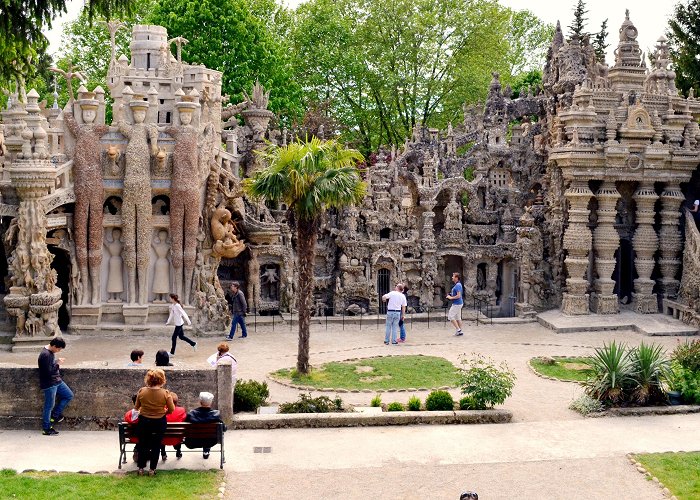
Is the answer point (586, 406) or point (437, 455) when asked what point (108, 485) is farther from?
point (586, 406)

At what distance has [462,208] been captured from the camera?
3369 cm

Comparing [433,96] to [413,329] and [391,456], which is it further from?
[391,456]

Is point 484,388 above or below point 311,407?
above

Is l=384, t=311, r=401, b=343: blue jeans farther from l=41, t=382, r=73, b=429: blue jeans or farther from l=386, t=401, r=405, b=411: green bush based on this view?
l=41, t=382, r=73, b=429: blue jeans

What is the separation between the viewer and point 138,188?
26062mm

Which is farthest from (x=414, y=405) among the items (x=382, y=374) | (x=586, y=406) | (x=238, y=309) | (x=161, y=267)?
(x=161, y=267)

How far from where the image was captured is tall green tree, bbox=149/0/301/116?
1623 inches

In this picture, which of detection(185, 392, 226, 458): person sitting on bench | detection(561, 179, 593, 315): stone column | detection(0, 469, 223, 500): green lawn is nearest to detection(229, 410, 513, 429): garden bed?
detection(185, 392, 226, 458): person sitting on bench

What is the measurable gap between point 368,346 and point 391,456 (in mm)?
9917

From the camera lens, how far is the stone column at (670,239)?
1179 inches

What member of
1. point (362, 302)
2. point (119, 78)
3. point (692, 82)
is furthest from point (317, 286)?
point (692, 82)

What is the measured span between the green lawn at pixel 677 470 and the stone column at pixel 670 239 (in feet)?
48.1

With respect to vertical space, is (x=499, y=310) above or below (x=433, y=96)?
below

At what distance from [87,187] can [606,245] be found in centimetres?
1648
